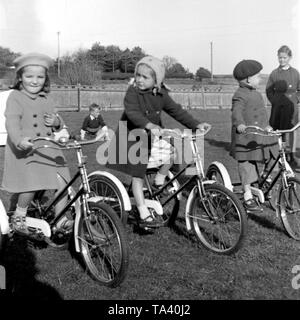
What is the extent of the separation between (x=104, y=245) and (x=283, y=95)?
5.77 meters

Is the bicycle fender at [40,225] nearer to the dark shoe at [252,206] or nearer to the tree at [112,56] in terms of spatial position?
the tree at [112,56]

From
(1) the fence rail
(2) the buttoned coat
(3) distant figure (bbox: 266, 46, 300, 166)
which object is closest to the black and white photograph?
(2) the buttoned coat

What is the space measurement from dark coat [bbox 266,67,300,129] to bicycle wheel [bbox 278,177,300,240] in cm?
404

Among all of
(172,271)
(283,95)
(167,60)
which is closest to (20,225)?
(172,271)

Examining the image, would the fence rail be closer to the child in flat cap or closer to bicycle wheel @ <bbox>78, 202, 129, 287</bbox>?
the child in flat cap

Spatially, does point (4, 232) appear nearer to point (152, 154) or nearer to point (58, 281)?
point (58, 281)

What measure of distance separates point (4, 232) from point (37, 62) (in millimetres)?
1391

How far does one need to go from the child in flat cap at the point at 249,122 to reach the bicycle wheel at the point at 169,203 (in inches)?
31.7

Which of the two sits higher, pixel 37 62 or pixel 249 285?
pixel 37 62

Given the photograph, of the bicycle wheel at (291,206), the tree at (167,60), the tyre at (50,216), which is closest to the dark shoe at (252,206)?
the bicycle wheel at (291,206)

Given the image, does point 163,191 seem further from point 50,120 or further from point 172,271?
point 50,120

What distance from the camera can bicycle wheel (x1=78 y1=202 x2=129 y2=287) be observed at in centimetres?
349
